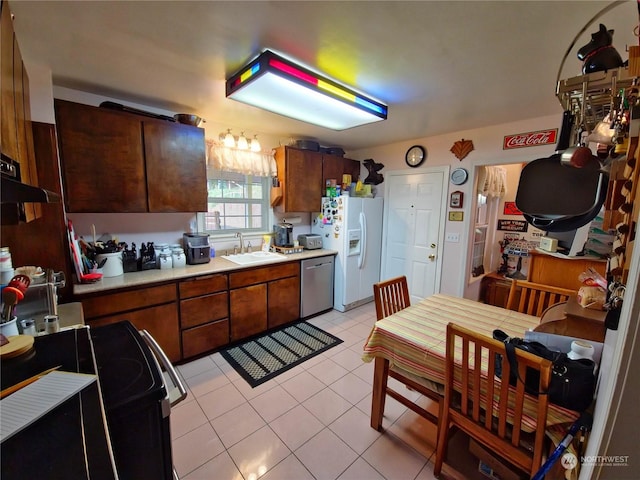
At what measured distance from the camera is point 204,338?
8.30 feet

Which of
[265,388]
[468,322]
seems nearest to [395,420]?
[468,322]

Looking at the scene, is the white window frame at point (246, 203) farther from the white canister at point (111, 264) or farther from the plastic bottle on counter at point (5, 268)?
the plastic bottle on counter at point (5, 268)

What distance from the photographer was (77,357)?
97cm

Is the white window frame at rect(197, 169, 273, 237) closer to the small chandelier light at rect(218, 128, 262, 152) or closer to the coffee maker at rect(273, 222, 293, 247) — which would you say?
the coffee maker at rect(273, 222, 293, 247)

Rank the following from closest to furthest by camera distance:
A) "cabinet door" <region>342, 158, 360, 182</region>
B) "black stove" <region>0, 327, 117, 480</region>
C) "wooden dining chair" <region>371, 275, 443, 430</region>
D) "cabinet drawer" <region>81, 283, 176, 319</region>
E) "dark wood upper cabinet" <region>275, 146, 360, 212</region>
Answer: "black stove" <region>0, 327, 117, 480</region> → "wooden dining chair" <region>371, 275, 443, 430</region> → "cabinet drawer" <region>81, 283, 176, 319</region> → "dark wood upper cabinet" <region>275, 146, 360, 212</region> → "cabinet door" <region>342, 158, 360, 182</region>

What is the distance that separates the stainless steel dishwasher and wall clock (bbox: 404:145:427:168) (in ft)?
5.58

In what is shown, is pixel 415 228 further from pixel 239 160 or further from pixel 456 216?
pixel 239 160

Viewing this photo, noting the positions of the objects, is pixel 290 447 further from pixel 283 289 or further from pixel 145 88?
pixel 145 88

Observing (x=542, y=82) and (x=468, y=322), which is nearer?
(x=468, y=322)

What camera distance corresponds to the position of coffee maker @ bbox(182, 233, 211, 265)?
270 centimetres

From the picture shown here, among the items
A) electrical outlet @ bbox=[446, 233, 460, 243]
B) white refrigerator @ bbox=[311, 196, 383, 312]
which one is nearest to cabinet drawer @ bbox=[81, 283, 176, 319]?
white refrigerator @ bbox=[311, 196, 383, 312]

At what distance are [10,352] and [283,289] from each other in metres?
2.28

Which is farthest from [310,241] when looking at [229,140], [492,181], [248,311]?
[492,181]

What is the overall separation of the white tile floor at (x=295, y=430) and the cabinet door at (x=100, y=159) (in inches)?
62.5
